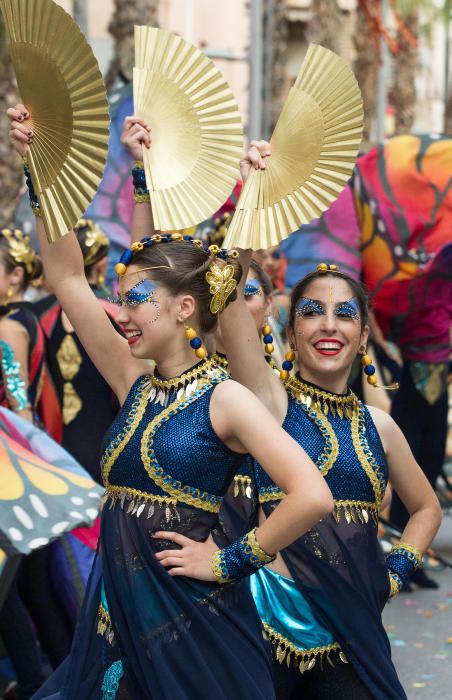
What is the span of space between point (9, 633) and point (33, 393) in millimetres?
1193

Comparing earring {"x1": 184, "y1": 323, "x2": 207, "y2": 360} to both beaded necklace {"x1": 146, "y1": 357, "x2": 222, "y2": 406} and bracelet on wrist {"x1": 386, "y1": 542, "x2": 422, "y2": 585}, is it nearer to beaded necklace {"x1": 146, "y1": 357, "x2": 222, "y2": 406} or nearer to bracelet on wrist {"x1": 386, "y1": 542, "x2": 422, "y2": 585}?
beaded necklace {"x1": 146, "y1": 357, "x2": 222, "y2": 406}

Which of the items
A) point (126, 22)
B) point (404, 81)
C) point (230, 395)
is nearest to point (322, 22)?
point (126, 22)

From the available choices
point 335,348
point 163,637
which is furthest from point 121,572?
point 335,348

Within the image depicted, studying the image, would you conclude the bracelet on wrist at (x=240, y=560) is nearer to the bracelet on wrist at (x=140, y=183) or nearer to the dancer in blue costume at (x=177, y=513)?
the dancer in blue costume at (x=177, y=513)

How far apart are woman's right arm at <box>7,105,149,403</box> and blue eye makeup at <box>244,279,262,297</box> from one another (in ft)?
4.67

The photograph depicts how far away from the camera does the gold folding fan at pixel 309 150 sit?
12.3 feet

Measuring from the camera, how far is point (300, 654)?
3.73 metres

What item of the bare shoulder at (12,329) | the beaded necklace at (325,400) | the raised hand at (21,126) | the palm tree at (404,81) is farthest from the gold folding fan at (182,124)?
the palm tree at (404,81)

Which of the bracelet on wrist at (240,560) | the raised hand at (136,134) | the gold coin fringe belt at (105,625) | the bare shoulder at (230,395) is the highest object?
the raised hand at (136,134)

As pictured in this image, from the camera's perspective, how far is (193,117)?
3.72 metres

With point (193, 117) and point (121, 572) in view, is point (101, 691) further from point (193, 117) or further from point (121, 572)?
point (193, 117)

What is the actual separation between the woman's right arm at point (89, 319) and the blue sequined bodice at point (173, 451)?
22 cm

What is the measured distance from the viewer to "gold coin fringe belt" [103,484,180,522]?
3.27 metres

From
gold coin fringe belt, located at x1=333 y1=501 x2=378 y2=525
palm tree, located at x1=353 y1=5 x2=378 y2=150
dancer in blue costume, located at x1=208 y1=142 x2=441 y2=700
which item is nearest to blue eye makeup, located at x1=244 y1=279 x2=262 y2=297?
dancer in blue costume, located at x1=208 y1=142 x2=441 y2=700
